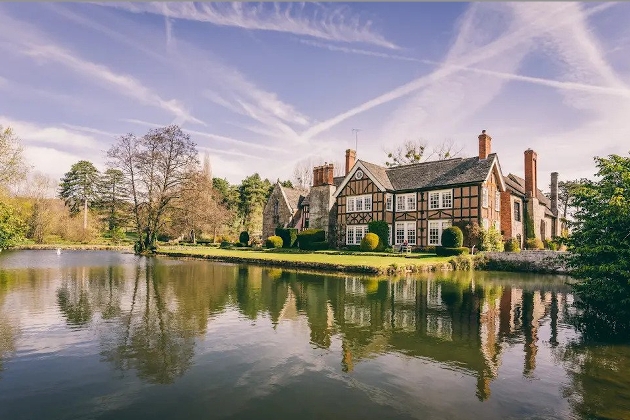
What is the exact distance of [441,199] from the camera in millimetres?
38062

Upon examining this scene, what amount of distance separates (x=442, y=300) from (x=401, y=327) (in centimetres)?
558

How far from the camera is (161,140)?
156 feet

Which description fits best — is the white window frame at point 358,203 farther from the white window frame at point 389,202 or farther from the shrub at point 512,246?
the shrub at point 512,246

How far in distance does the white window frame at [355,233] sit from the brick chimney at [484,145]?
14.3m

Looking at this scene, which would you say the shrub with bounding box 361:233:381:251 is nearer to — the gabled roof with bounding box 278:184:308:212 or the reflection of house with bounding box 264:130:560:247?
the reflection of house with bounding box 264:130:560:247

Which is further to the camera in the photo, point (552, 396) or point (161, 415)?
point (552, 396)

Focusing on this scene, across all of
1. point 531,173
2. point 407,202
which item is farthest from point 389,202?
point 531,173

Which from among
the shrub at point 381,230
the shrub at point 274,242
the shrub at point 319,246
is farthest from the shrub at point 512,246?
the shrub at point 274,242

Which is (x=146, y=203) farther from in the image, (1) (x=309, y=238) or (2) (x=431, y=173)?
(2) (x=431, y=173)

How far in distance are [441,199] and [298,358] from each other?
1268 inches

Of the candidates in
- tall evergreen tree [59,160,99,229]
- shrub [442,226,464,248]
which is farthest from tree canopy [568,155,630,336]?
tall evergreen tree [59,160,99,229]

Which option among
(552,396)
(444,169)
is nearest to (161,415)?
(552,396)

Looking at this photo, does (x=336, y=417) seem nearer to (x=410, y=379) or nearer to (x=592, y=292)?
(x=410, y=379)

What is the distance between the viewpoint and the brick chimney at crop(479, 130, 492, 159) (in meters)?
37.0
